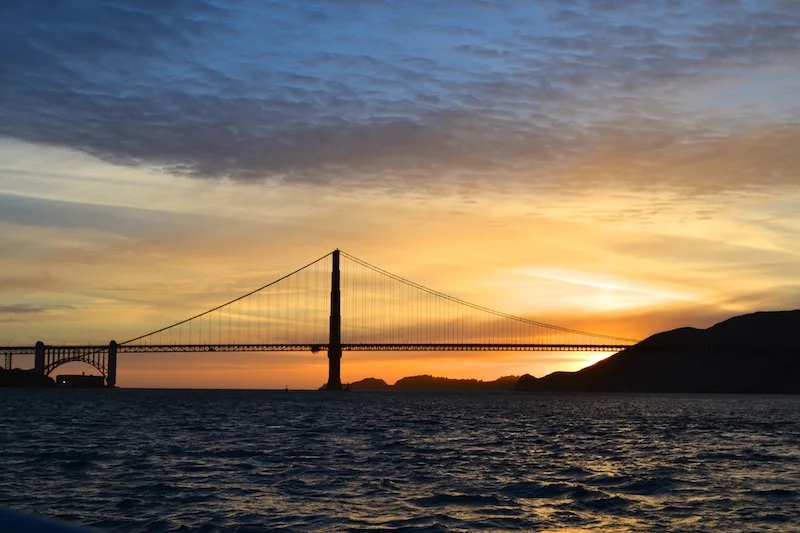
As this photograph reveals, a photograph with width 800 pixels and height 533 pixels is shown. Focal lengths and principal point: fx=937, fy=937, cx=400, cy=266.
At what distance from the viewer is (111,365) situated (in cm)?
14625

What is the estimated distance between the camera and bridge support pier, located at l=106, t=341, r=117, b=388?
13950cm

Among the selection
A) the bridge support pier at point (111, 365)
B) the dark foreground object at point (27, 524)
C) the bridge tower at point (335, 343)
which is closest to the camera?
the dark foreground object at point (27, 524)

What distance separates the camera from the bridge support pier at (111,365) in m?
140

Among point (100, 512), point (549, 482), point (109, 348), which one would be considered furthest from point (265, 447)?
point (109, 348)

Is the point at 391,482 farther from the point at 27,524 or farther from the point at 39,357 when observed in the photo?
the point at 39,357

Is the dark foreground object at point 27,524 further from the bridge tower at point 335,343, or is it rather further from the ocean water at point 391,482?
the bridge tower at point 335,343

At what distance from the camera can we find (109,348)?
140 meters

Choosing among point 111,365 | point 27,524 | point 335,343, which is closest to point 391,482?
point 27,524

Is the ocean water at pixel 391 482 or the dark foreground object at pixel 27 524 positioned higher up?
the dark foreground object at pixel 27 524

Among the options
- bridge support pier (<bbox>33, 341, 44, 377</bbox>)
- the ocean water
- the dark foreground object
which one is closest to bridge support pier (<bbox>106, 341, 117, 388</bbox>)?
bridge support pier (<bbox>33, 341, 44, 377</bbox>)

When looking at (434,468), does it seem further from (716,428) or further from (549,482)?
(716,428)

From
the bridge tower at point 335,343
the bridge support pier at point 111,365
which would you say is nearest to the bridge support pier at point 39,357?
the bridge support pier at point 111,365

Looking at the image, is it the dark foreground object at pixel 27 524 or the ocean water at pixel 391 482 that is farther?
the ocean water at pixel 391 482

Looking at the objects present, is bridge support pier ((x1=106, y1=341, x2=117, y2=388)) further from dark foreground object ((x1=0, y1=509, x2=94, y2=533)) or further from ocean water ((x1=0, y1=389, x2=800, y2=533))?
dark foreground object ((x1=0, y1=509, x2=94, y2=533))
